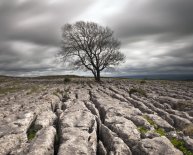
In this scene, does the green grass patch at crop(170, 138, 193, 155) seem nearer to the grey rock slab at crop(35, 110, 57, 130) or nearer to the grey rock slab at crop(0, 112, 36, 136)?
the grey rock slab at crop(35, 110, 57, 130)

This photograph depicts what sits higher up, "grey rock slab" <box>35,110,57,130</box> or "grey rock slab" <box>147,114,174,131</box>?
"grey rock slab" <box>35,110,57,130</box>

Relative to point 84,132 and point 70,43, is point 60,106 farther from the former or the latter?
point 70,43

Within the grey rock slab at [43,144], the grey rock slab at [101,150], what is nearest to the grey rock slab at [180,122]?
the grey rock slab at [101,150]

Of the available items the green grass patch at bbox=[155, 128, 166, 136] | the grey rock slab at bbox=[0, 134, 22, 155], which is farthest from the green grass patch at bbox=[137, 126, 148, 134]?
the grey rock slab at bbox=[0, 134, 22, 155]

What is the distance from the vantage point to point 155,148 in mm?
11453

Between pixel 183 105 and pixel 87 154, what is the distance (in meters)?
14.8

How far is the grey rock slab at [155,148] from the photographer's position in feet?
36.3

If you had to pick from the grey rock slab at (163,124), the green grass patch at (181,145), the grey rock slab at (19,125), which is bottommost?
the green grass patch at (181,145)

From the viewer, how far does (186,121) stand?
16.7 meters

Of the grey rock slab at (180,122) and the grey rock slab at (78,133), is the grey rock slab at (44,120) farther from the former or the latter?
the grey rock slab at (180,122)

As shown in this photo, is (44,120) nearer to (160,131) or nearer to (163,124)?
(160,131)

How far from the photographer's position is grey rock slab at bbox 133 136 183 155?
36.3 ft

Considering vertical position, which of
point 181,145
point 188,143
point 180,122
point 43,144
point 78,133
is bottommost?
point 181,145

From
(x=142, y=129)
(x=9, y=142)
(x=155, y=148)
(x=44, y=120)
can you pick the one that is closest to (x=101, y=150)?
(x=155, y=148)
